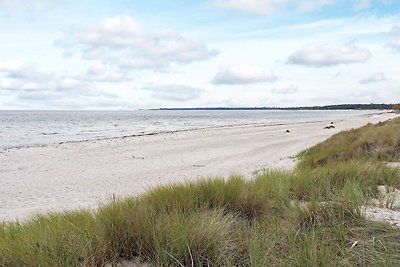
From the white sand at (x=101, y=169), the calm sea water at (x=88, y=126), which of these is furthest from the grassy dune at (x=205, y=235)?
the calm sea water at (x=88, y=126)

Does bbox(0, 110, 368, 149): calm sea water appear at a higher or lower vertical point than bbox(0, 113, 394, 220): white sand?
higher

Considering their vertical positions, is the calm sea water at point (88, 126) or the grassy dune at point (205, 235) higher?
the grassy dune at point (205, 235)

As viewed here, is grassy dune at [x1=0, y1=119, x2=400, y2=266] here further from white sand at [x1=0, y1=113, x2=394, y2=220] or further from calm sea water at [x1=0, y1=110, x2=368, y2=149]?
calm sea water at [x1=0, y1=110, x2=368, y2=149]

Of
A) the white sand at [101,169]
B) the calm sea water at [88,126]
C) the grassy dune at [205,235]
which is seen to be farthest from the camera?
the calm sea water at [88,126]

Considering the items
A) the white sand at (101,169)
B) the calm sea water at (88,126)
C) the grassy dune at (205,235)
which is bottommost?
the white sand at (101,169)

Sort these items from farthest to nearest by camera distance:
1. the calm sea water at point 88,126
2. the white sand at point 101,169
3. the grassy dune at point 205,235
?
1. the calm sea water at point 88,126
2. the white sand at point 101,169
3. the grassy dune at point 205,235

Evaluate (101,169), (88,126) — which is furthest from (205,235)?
(88,126)

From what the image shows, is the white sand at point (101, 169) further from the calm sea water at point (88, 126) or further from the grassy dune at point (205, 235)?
the calm sea water at point (88, 126)

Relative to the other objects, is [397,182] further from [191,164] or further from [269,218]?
[191,164]

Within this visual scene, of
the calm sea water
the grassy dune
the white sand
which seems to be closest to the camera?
the grassy dune

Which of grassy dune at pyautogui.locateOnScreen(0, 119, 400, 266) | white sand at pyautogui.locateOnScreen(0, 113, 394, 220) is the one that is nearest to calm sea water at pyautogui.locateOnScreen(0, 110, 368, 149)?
white sand at pyautogui.locateOnScreen(0, 113, 394, 220)

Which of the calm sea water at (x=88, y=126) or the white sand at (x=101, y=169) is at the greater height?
the calm sea water at (x=88, y=126)

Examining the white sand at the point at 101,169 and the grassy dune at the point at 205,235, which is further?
the white sand at the point at 101,169

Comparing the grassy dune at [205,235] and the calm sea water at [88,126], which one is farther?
the calm sea water at [88,126]
